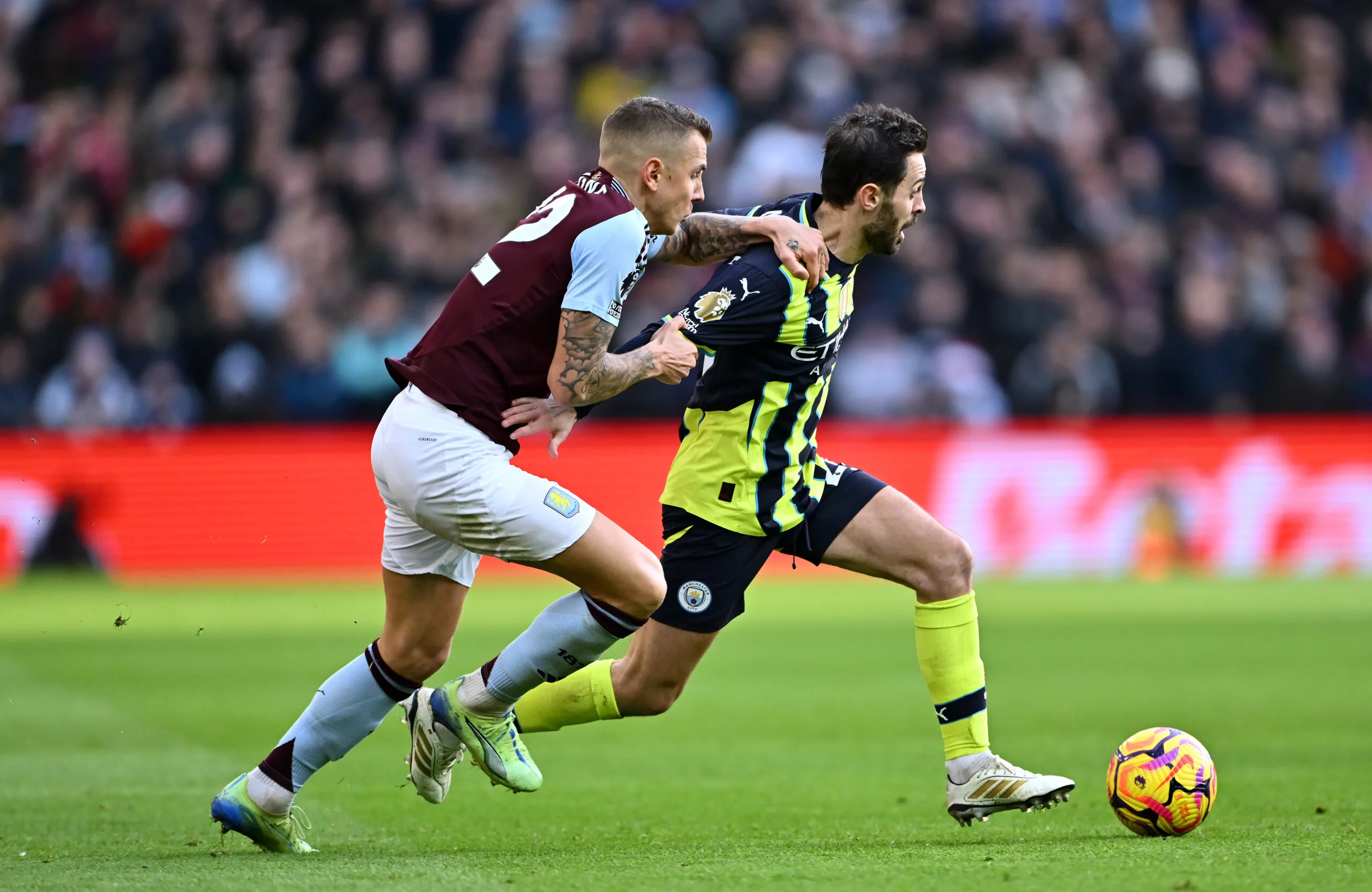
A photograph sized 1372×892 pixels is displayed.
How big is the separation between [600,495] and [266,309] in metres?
4.08

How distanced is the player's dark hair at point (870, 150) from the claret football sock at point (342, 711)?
2.33 meters

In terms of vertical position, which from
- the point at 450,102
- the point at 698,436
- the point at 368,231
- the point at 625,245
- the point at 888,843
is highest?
the point at 450,102

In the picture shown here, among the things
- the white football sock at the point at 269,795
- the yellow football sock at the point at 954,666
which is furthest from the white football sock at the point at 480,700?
the yellow football sock at the point at 954,666

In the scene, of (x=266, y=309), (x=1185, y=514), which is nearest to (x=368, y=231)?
(x=266, y=309)

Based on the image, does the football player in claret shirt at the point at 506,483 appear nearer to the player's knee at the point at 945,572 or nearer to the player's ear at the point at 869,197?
the player's ear at the point at 869,197

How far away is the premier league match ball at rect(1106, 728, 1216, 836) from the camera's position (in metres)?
5.64

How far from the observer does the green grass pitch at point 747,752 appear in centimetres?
516

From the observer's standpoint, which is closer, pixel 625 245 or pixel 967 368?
pixel 625 245

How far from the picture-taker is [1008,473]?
54.5 ft

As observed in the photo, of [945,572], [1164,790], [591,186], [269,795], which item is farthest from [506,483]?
[1164,790]

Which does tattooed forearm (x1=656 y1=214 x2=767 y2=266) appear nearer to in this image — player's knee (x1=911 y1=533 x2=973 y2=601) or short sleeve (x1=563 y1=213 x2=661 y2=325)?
short sleeve (x1=563 y1=213 x2=661 y2=325)

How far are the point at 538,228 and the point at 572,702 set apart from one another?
1.84m

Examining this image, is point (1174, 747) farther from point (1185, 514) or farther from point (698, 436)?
Answer: point (1185, 514)

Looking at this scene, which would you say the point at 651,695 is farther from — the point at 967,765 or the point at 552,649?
the point at 967,765
